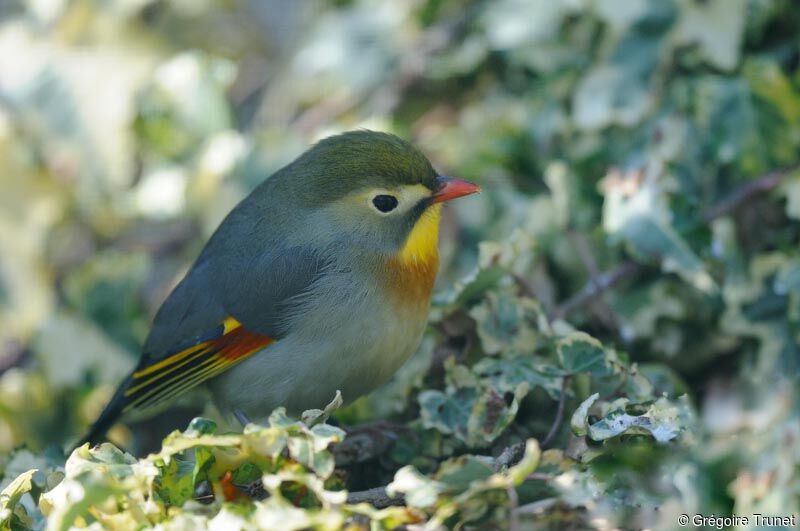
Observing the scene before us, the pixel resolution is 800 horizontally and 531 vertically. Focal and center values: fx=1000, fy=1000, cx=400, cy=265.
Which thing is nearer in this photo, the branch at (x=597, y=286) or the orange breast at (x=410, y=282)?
the orange breast at (x=410, y=282)

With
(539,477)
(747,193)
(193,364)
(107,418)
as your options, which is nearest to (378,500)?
(539,477)

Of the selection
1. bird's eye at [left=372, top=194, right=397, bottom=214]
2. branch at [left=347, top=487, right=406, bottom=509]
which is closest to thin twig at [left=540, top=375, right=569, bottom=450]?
branch at [left=347, top=487, right=406, bottom=509]

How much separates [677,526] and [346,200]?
1451 mm

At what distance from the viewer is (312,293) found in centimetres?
293

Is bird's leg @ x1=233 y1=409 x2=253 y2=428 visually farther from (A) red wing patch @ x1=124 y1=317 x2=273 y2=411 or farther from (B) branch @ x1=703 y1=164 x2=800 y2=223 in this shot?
(B) branch @ x1=703 y1=164 x2=800 y2=223

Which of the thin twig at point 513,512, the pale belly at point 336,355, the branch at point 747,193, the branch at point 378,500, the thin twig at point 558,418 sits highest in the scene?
the branch at point 747,193

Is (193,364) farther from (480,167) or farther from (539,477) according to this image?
(480,167)

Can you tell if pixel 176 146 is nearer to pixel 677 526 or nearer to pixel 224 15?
pixel 224 15

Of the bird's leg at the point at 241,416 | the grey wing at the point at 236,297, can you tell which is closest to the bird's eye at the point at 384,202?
the grey wing at the point at 236,297

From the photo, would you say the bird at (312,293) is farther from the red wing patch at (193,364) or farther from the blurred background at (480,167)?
the blurred background at (480,167)

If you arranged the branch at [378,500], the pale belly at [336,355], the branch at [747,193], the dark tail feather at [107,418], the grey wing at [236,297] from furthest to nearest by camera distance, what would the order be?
the branch at [747,193] → the dark tail feather at [107,418] → the grey wing at [236,297] → the pale belly at [336,355] → the branch at [378,500]

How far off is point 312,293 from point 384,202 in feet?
1.20

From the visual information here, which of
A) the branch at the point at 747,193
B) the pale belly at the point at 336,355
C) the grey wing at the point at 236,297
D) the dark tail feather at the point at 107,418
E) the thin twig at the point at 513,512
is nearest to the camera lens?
the thin twig at the point at 513,512

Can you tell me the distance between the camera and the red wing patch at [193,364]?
2.99m
